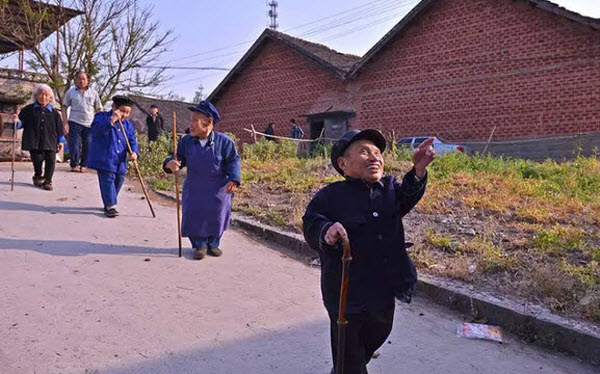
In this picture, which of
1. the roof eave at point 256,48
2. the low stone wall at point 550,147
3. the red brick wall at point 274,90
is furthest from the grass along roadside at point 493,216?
the red brick wall at point 274,90

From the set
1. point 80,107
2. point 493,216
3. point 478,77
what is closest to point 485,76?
point 478,77

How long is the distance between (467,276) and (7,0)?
1668 centimetres

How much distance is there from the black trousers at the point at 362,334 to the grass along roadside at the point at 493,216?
189cm

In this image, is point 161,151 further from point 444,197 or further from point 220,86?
point 220,86

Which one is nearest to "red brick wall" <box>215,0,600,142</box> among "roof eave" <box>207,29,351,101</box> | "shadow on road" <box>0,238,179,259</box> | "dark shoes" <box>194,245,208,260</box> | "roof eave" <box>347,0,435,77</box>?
"roof eave" <box>347,0,435,77</box>

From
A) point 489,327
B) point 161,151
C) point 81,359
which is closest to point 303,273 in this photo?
point 489,327

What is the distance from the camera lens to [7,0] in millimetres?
16281

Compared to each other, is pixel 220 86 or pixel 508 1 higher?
pixel 508 1

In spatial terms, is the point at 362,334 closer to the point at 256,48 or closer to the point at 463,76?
the point at 463,76

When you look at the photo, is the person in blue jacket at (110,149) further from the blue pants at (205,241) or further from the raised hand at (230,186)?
the raised hand at (230,186)

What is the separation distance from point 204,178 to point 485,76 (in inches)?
571

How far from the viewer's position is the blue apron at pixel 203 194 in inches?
221

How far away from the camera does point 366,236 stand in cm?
282

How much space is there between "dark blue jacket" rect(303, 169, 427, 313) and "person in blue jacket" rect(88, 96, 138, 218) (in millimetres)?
5028
